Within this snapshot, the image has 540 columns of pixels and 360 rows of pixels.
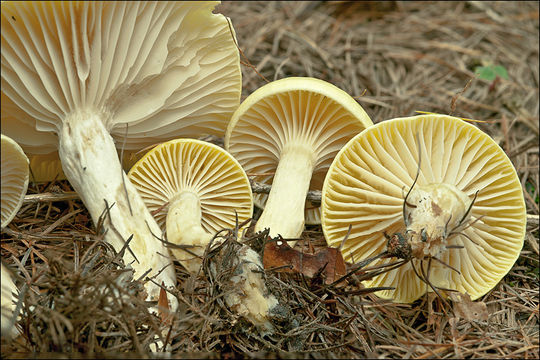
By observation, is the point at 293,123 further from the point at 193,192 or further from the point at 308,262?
the point at 308,262

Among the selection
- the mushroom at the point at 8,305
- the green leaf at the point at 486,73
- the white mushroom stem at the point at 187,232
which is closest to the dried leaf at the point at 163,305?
the white mushroom stem at the point at 187,232

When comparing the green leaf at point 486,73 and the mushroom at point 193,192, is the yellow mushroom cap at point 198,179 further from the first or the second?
the green leaf at point 486,73

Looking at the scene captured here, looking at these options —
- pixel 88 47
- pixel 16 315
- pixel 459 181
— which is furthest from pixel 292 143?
pixel 16 315

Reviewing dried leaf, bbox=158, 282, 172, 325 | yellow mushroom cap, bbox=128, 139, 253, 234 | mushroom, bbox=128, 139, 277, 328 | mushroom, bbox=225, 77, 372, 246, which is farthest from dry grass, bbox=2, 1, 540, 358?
yellow mushroom cap, bbox=128, 139, 253, 234

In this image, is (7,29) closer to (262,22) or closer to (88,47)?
(88,47)

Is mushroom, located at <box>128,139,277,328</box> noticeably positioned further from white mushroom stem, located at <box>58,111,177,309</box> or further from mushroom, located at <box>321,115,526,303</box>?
mushroom, located at <box>321,115,526,303</box>

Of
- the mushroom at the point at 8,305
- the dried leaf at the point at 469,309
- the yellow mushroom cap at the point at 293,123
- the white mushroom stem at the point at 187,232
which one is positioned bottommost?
the mushroom at the point at 8,305

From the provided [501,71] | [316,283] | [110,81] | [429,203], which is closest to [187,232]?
[316,283]
